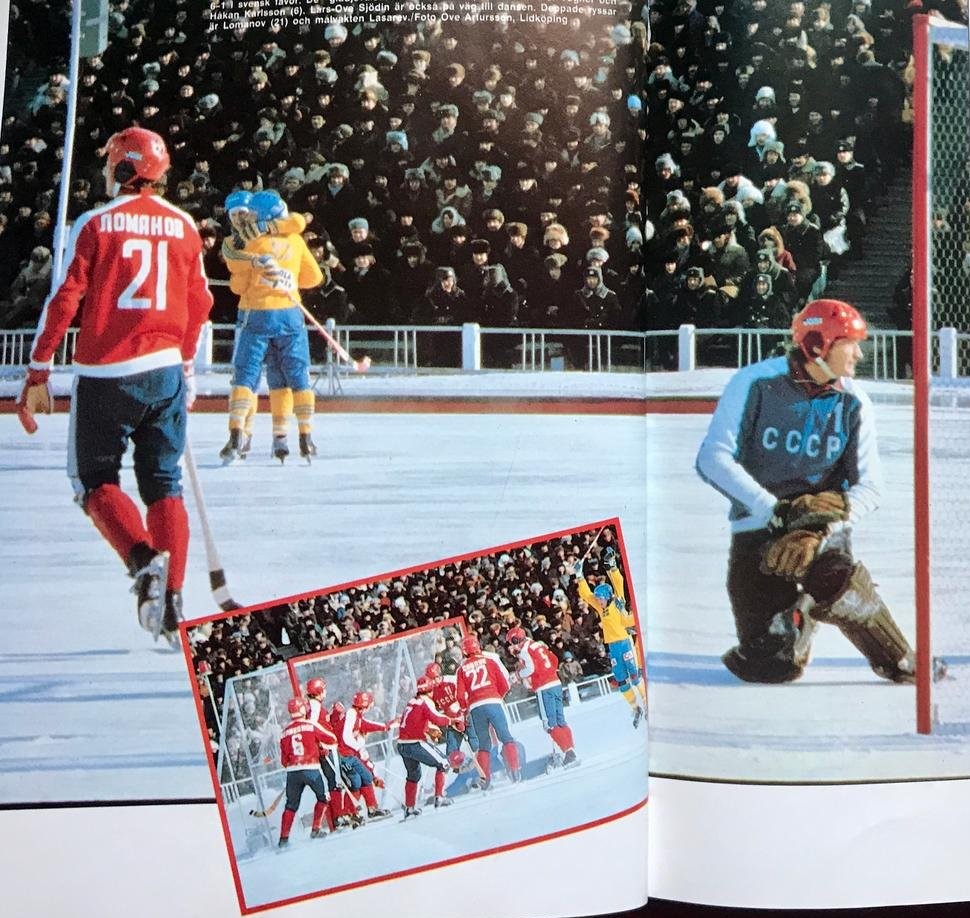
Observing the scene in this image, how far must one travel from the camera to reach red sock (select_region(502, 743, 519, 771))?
1.44 metres

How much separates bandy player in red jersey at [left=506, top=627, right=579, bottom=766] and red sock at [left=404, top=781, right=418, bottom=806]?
8.2 inches

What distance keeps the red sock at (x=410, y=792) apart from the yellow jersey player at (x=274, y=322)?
20.0 inches

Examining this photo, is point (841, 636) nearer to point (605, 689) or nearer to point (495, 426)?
point (605, 689)

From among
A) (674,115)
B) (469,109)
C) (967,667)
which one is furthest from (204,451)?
(967,667)

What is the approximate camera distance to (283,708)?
143 centimetres

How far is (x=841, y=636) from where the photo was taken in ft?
4.88

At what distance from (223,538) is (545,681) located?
53 cm

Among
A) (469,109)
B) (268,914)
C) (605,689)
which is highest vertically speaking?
(469,109)

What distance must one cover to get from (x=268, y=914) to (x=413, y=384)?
80cm

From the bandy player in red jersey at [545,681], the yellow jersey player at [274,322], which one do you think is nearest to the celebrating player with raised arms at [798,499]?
the bandy player in red jersey at [545,681]

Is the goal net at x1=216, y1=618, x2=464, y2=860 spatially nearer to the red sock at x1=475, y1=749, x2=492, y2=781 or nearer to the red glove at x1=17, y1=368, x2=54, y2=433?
the red sock at x1=475, y1=749, x2=492, y2=781

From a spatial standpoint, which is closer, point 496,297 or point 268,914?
point 268,914

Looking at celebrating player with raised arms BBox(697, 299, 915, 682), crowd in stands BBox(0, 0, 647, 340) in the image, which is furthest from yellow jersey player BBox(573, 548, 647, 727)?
crowd in stands BBox(0, 0, 647, 340)

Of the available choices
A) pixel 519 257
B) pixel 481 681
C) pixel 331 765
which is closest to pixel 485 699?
pixel 481 681
